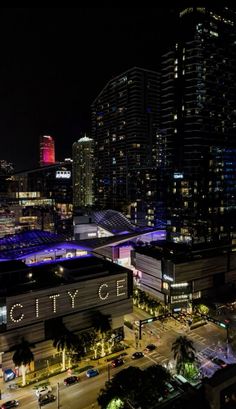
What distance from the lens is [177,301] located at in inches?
1991

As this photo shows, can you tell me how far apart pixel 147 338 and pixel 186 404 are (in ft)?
55.1

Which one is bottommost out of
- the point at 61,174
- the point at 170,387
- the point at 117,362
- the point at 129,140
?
the point at 117,362

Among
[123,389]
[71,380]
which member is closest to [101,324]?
[71,380]

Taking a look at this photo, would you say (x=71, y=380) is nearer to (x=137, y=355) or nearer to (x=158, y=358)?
(x=137, y=355)

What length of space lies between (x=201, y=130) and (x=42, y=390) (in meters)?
96.7

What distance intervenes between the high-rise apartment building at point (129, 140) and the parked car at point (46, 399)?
104m

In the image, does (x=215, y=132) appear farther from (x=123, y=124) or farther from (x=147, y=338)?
(x=147, y=338)

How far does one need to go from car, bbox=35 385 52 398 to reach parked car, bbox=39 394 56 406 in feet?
1.59

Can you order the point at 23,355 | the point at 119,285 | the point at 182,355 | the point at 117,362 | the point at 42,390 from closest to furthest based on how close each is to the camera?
1. the point at 42,390
2. the point at 23,355
3. the point at 182,355
4. the point at 117,362
5. the point at 119,285

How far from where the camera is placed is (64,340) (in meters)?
34.7

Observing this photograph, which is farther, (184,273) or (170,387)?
(184,273)

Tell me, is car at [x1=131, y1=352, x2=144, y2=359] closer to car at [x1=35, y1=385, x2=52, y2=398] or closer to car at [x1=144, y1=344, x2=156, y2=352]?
car at [x1=144, y1=344, x2=156, y2=352]

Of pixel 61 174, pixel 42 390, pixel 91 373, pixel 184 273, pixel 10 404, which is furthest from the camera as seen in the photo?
pixel 61 174

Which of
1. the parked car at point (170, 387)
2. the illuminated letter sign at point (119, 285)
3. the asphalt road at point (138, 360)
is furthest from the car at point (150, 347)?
the parked car at point (170, 387)
